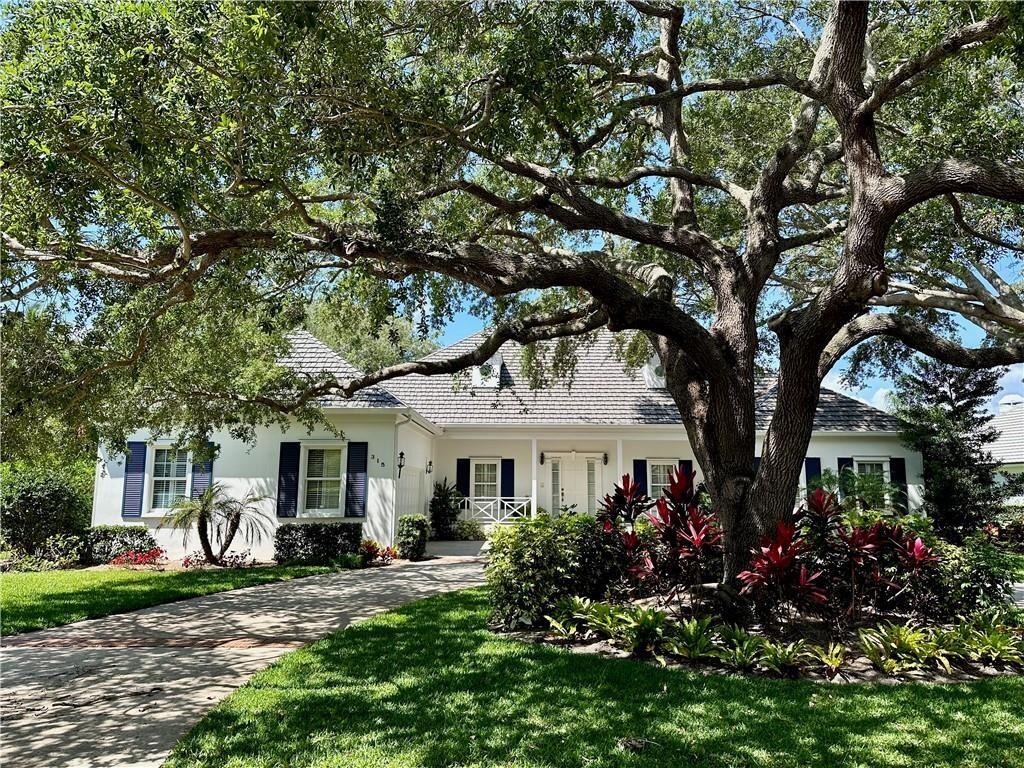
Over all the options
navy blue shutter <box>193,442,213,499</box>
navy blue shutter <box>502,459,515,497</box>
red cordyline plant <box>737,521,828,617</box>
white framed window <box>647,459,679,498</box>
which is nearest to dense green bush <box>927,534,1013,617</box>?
red cordyline plant <box>737,521,828,617</box>

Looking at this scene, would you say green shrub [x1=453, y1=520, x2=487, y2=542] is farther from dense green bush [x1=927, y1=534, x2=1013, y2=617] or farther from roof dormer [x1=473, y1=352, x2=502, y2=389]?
dense green bush [x1=927, y1=534, x2=1013, y2=617]

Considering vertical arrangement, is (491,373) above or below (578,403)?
above

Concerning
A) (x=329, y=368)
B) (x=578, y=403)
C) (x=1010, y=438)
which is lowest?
(x=1010, y=438)

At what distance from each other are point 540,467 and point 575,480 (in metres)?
1.15

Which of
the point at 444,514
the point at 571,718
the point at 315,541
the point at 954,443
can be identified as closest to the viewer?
the point at 571,718

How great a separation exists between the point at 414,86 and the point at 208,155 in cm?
219

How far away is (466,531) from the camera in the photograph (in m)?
19.1

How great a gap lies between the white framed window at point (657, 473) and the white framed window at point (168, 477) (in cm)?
1229

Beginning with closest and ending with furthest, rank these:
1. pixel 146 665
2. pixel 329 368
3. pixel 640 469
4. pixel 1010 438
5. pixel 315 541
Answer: pixel 146 665 → pixel 315 541 → pixel 329 368 → pixel 640 469 → pixel 1010 438

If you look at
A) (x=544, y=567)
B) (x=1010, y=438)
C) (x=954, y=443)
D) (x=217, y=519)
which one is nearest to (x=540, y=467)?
(x=217, y=519)

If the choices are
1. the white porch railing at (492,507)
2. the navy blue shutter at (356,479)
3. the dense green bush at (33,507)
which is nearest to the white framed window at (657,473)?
the white porch railing at (492,507)

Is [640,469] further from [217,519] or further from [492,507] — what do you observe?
[217,519]

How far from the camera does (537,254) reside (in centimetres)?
739

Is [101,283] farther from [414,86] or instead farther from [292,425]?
[292,425]
